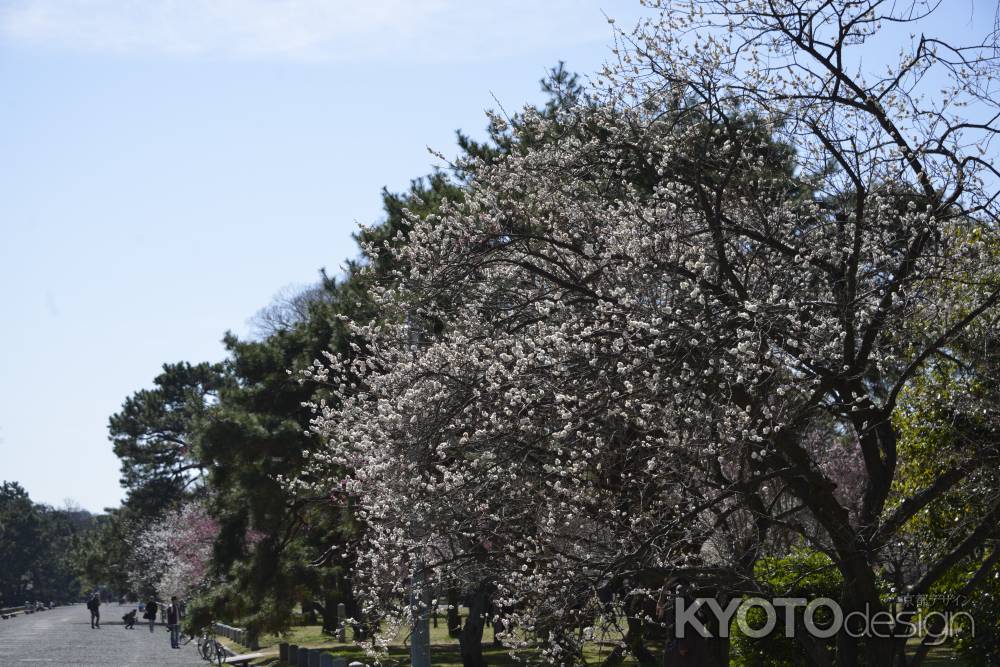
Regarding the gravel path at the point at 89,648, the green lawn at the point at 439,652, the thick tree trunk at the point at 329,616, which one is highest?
the thick tree trunk at the point at 329,616

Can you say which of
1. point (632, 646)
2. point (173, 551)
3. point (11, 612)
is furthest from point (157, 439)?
point (632, 646)

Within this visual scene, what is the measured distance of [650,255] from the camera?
9969 mm

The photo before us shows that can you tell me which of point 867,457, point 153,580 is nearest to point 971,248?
point 867,457

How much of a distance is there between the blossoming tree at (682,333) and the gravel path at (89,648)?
78.7ft

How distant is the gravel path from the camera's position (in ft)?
107

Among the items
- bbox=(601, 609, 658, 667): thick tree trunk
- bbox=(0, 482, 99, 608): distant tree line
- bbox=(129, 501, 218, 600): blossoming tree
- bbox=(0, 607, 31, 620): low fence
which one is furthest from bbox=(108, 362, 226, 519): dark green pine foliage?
bbox=(601, 609, 658, 667): thick tree trunk

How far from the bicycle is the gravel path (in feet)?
1.03

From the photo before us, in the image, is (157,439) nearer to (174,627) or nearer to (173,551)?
(173,551)

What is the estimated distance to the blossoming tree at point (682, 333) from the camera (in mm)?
9164

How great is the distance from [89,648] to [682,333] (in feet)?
123

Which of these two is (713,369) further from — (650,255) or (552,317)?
(552,317)

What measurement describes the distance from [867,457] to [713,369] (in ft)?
5.89

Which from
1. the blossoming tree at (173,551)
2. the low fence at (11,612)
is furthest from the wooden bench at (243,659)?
the low fence at (11,612)

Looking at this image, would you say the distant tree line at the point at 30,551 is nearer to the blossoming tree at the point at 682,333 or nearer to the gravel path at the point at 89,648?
the gravel path at the point at 89,648
